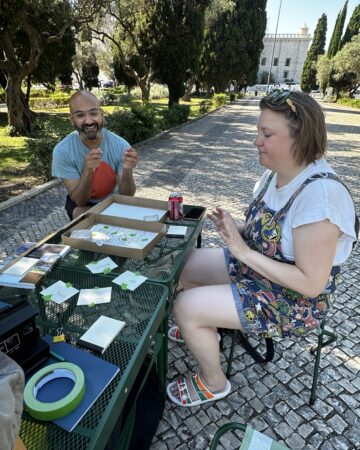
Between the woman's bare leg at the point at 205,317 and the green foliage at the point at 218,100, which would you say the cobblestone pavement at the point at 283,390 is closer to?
the woman's bare leg at the point at 205,317

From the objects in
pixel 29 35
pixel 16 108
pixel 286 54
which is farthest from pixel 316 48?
pixel 16 108

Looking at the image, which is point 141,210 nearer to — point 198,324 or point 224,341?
point 198,324

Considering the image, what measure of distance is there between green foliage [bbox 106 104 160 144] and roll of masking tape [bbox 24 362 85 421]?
8.04 m

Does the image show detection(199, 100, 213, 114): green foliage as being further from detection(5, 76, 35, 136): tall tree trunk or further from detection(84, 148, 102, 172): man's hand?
detection(84, 148, 102, 172): man's hand

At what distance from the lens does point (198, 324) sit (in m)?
1.73

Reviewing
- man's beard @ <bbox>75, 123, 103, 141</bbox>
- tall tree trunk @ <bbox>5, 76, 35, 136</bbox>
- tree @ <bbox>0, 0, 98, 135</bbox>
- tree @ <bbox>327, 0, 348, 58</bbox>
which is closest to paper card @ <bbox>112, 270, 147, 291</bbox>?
man's beard @ <bbox>75, 123, 103, 141</bbox>

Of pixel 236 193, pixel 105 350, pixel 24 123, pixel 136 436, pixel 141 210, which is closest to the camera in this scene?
pixel 105 350

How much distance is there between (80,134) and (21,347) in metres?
2.18

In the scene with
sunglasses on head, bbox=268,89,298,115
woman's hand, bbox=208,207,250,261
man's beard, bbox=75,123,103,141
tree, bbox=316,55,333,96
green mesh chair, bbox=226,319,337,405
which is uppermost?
tree, bbox=316,55,333,96

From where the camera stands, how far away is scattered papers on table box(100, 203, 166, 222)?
223 centimetres

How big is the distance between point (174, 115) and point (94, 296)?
12.6m

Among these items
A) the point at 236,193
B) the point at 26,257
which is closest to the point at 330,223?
the point at 26,257

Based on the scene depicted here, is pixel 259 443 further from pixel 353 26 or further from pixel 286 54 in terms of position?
pixel 286 54

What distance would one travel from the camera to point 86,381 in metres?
1.09
